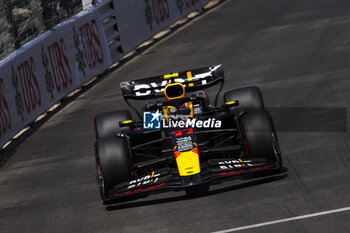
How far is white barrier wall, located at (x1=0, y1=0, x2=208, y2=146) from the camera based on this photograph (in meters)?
15.2

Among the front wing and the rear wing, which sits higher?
the rear wing

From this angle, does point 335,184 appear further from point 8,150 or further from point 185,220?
point 8,150

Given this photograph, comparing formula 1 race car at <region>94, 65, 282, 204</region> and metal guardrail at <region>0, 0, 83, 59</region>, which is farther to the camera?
metal guardrail at <region>0, 0, 83, 59</region>

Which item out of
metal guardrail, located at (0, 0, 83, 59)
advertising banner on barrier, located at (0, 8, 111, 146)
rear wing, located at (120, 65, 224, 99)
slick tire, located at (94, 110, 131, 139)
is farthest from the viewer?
metal guardrail, located at (0, 0, 83, 59)

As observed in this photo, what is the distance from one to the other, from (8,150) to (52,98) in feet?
8.92

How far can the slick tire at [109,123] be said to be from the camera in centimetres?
1151

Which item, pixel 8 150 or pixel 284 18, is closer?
pixel 8 150

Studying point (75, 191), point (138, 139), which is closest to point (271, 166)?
point (138, 139)

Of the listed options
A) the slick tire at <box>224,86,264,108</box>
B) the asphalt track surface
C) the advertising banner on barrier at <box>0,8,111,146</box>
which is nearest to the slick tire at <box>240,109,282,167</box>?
the asphalt track surface

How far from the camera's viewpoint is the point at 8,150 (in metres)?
14.6

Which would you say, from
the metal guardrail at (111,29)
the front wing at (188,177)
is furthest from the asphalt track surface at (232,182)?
the metal guardrail at (111,29)

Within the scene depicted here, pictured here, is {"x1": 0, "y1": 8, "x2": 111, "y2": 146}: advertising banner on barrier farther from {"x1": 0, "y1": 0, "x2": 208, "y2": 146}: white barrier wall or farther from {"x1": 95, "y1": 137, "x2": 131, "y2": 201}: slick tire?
{"x1": 95, "y1": 137, "x2": 131, "y2": 201}: slick tire

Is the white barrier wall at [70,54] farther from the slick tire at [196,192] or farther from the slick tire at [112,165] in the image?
the slick tire at [196,192]

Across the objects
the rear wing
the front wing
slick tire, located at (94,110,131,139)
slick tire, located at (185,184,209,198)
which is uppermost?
the rear wing
